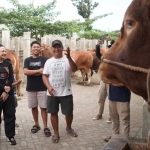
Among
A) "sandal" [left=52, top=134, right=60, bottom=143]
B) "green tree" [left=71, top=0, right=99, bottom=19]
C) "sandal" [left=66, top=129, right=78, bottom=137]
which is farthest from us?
"green tree" [left=71, top=0, right=99, bottom=19]

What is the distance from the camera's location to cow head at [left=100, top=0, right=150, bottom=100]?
45.1 inches

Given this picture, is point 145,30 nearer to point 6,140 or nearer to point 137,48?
point 137,48

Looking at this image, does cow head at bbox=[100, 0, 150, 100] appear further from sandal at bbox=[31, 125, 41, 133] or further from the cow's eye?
sandal at bbox=[31, 125, 41, 133]

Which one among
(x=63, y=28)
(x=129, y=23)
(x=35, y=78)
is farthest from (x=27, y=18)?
(x=129, y=23)

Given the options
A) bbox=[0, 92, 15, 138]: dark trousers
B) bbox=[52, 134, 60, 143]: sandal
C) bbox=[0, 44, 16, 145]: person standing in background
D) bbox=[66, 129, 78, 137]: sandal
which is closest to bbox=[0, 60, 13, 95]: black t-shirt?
bbox=[0, 44, 16, 145]: person standing in background

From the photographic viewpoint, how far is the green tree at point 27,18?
14.1m

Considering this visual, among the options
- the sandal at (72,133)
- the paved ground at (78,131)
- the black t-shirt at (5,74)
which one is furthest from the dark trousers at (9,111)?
the sandal at (72,133)

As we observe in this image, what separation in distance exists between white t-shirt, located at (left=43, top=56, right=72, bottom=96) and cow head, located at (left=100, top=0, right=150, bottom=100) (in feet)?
11.3

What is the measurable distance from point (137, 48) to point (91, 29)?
2203 cm

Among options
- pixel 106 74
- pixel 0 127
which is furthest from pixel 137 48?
pixel 0 127

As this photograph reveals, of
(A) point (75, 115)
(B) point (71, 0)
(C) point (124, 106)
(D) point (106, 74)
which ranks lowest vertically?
(A) point (75, 115)

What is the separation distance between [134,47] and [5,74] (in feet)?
11.8

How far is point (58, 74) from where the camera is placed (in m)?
4.79

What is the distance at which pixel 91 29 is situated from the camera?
22.8 metres
